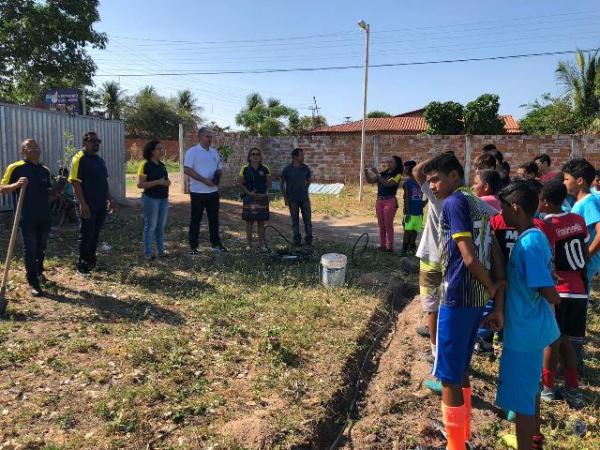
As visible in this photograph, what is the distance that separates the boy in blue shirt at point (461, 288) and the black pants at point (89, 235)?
4892mm

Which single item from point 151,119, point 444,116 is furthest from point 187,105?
point 444,116

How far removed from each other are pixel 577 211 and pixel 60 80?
55.9ft

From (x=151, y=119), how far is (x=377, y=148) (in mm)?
31201

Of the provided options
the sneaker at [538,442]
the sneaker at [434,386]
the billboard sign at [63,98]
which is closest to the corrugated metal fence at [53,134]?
the billboard sign at [63,98]

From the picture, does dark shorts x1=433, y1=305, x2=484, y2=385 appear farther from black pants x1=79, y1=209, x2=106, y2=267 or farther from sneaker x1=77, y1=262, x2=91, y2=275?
sneaker x1=77, y1=262, x2=91, y2=275

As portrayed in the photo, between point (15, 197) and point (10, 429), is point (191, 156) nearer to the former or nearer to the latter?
point (15, 197)

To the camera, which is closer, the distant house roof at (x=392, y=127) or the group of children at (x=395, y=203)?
the group of children at (x=395, y=203)

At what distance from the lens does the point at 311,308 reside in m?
5.29

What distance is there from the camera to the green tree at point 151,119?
4397 centimetres

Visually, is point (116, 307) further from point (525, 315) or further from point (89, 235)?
point (525, 315)

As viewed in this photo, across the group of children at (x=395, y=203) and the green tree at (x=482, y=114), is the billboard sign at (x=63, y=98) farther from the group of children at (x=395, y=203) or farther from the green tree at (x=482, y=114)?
the green tree at (x=482, y=114)

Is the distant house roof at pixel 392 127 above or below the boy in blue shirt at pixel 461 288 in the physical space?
above

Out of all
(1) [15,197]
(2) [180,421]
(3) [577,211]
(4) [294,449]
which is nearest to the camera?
(4) [294,449]

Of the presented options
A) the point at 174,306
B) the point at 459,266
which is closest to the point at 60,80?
the point at 174,306
